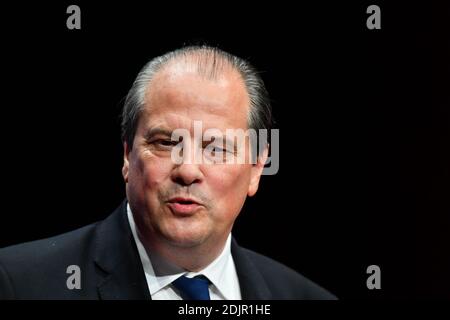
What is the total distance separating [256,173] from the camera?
7.82ft

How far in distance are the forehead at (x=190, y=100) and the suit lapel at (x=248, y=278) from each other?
0.47 meters

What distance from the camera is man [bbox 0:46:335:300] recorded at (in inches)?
81.5

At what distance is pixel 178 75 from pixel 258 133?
1.18 feet

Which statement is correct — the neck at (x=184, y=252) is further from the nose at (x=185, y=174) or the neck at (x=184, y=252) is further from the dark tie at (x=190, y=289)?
the nose at (x=185, y=174)

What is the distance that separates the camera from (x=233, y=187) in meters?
2.20

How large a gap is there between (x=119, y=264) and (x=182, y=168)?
0.35 m

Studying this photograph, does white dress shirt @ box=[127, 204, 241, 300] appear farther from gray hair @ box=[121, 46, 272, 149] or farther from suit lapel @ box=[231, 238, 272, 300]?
gray hair @ box=[121, 46, 272, 149]

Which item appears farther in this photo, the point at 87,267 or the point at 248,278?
the point at 248,278

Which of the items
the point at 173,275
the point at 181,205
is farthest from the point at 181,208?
the point at 173,275

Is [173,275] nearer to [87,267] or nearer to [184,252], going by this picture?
[184,252]

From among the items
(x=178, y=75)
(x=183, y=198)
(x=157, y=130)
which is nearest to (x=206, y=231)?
(x=183, y=198)

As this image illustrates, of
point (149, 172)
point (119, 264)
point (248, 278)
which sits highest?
point (149, 172)

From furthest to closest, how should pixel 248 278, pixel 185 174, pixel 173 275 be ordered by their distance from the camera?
1. pixel 248 278
2. pixel 173 275
3. pixel 185 174

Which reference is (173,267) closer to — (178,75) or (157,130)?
(157,130)
